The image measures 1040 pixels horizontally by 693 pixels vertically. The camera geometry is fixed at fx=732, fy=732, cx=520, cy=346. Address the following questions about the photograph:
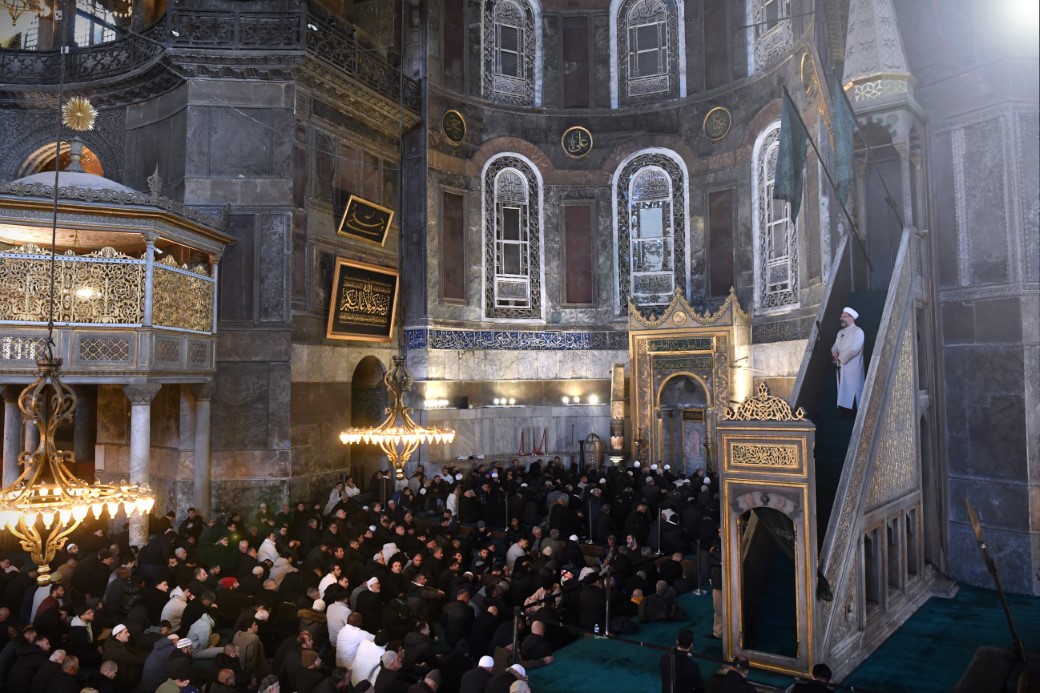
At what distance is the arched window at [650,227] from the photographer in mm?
14328

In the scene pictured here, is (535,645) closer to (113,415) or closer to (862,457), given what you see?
(862,457)

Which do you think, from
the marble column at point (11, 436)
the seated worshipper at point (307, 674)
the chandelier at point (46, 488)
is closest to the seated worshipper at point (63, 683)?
the chandelier at point (46, 488)

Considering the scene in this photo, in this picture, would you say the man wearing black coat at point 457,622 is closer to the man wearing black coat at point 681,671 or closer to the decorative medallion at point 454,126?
the man wearing black coat at point 681,671

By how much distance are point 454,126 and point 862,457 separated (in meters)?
10.3

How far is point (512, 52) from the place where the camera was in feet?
48.7

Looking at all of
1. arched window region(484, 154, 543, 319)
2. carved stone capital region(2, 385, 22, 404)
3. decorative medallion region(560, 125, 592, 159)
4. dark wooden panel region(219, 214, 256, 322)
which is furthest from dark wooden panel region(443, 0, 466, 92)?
carved stone capital region(2, 385, 22, 404)

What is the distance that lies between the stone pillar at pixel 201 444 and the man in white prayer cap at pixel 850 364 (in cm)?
789

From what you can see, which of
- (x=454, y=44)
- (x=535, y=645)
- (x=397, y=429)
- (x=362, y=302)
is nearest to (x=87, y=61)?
(x=362, y=302)

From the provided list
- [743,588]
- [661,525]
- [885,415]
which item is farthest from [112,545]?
[885,415]

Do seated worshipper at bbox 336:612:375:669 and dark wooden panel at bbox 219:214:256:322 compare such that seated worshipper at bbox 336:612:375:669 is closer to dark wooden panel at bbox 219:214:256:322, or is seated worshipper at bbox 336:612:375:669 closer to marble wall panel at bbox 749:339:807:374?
dark wooden panel at bbox 219:214:256:322

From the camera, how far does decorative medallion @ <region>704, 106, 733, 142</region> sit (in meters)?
13.5

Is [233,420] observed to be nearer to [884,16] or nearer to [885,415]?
[885,415]

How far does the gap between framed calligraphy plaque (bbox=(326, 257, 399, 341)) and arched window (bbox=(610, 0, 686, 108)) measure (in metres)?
6.20

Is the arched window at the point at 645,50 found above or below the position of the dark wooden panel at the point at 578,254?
above
